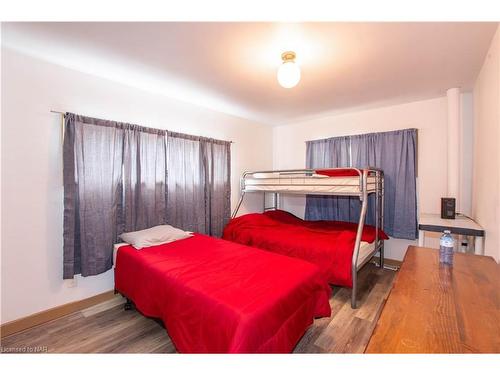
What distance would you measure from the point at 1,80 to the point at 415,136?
4.57 m

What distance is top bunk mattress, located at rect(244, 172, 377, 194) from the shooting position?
2762mm

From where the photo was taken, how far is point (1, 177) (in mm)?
1896

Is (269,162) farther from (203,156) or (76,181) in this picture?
(76,181)

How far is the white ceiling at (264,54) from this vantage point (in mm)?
1669

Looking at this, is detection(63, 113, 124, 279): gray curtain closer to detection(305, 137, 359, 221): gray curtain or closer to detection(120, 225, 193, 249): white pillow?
detection(120, 225, 193, 249): white pillow

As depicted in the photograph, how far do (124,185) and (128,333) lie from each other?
4.74 feet

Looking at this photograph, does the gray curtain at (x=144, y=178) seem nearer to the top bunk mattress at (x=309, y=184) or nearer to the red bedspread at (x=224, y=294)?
the red bedspread at (x=224, y=294)

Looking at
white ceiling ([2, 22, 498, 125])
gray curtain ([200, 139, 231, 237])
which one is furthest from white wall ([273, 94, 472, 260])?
gray curtain ([200, 139, 231, 237])

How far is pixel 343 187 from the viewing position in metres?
2.79

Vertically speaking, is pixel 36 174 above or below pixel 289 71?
below

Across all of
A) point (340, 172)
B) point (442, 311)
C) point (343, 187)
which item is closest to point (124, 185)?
point (343, 187)

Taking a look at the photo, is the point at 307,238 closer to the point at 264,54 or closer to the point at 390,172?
the point at 390,172

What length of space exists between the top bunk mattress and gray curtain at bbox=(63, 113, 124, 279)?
6.47 feet
